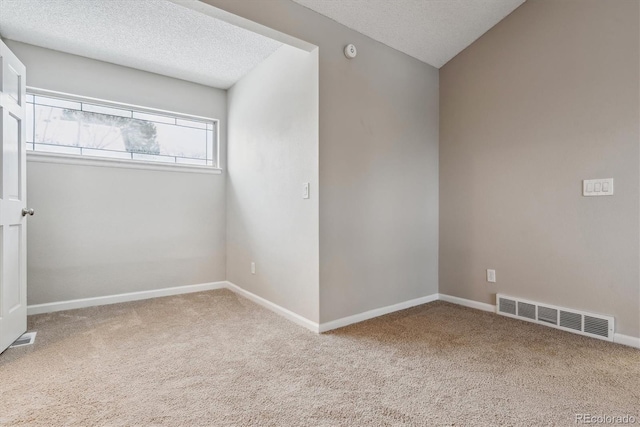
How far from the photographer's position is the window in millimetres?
2982

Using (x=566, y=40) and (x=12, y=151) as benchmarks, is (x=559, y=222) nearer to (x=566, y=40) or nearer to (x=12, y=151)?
(x=566, y=40)

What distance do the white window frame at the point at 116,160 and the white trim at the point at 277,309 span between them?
1.40m

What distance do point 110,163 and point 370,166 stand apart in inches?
99.7

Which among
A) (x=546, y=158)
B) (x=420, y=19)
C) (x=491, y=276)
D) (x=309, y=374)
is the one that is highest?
(x=420, y=19)

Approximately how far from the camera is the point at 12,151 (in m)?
2.25

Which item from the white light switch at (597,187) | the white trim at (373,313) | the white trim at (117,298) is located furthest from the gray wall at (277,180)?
the white light switch at (597,187)

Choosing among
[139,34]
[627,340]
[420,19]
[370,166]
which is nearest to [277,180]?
[370,166]

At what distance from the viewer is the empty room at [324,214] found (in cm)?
→ 172

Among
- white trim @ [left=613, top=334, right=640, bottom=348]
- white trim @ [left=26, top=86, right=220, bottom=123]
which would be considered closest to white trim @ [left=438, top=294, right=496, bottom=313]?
white trim @ [left=613, top=334, right=640, bottom=348]

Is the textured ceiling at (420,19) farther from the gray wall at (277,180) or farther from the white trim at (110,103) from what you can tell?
the white trim at (110,103)

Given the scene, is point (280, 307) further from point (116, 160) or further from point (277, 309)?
point (116, 160)

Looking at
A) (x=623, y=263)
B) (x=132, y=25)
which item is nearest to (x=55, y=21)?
(x=132, y=25)

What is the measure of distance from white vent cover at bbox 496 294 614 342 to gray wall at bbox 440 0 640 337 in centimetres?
6

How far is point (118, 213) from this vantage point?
3275 millimetres
